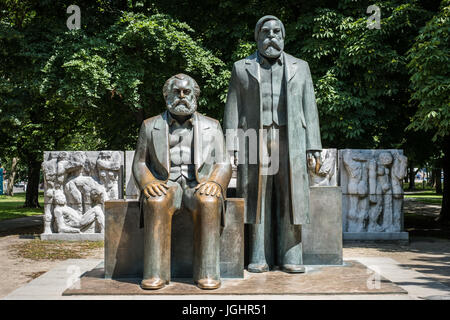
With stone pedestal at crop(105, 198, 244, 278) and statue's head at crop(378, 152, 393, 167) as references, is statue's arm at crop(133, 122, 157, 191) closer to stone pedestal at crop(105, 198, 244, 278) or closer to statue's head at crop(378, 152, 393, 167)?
stone pedestal at crop(105, 198, 244, 278)

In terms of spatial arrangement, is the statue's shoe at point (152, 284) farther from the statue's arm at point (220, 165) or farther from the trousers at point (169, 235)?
the statue's arm at point (220, 165)

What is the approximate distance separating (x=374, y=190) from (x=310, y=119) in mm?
7002

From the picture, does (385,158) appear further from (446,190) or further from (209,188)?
(209,188)

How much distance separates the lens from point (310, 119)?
5.67m

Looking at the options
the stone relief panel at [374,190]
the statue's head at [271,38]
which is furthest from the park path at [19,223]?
the statue's head at [271,38]

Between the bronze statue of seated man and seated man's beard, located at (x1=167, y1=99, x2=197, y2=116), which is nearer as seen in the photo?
the bronze statue of seated man

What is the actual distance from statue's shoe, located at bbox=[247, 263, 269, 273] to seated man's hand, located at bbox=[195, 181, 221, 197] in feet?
3.66

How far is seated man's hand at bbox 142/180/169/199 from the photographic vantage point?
16.1 ft

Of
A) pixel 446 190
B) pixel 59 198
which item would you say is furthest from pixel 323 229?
pixel 446 190

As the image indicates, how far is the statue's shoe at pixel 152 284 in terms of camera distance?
4.73m

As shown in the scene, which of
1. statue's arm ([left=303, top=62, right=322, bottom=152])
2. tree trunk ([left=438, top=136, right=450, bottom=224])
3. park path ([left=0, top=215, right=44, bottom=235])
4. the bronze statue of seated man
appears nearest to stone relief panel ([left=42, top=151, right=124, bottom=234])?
park path ([left=0, top=215, right=44, bottom=235])

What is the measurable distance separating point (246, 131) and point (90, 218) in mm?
7626

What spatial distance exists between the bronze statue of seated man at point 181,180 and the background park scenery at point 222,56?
21.8 feet
